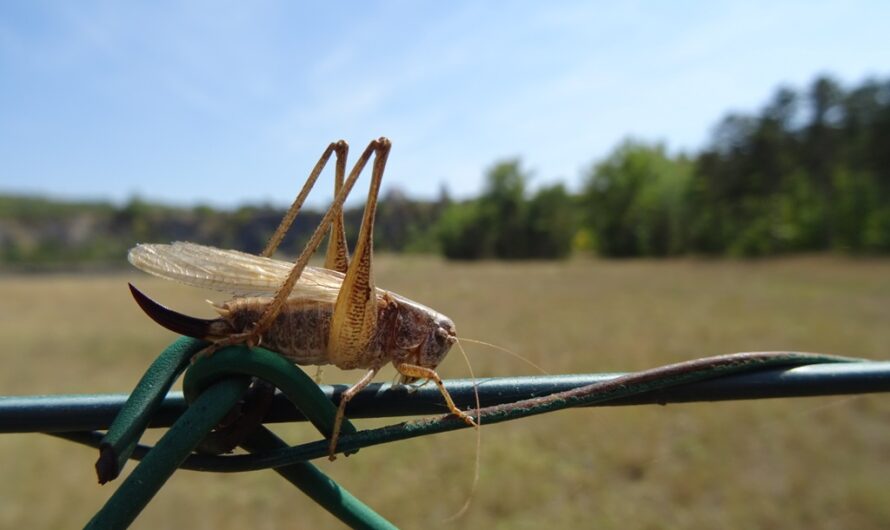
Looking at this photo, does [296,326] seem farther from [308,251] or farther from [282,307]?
[308,251]

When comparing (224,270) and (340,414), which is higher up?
(224,270)

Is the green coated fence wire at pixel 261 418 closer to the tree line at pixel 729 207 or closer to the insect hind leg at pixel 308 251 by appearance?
the insect hind leg at pixel 308 251

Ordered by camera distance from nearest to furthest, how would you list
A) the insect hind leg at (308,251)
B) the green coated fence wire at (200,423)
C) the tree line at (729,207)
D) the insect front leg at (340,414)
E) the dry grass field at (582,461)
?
the green coated fence wire at (200,423), the insect front leg at (340,414), the insect hind leg at (308,251), the dry grass field at (582,461), the tree line at (729,207)

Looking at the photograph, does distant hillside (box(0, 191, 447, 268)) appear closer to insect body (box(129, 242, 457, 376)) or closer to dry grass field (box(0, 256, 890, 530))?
insect body (box(129, 242, 457, 376))

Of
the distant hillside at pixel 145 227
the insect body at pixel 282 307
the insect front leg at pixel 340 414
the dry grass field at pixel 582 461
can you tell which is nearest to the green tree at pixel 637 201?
the dry grass field at pixel 582 461

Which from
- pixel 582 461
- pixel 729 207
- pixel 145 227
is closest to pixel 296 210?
Answer: pixel 582 461

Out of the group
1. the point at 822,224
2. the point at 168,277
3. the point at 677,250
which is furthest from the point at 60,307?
the point at 822,224
